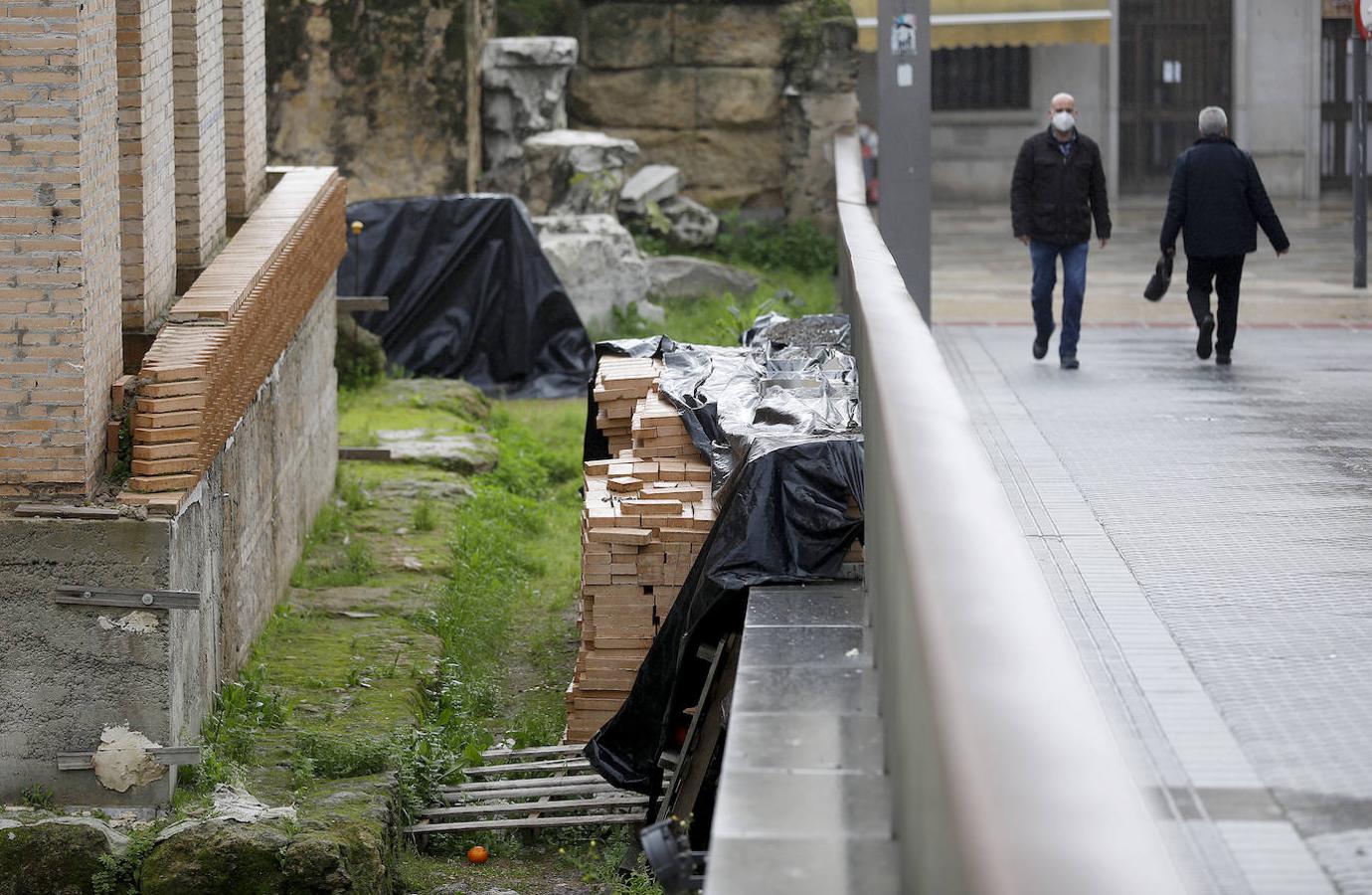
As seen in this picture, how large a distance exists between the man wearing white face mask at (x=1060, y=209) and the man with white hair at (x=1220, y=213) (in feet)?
1.76

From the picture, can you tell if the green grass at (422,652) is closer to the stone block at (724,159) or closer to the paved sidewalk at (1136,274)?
the paved sidewalk at (1136,274)

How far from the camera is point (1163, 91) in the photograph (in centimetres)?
2800

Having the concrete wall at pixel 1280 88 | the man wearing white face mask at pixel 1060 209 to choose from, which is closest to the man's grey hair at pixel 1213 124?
the man wearing white face mask at pixel 1060 209

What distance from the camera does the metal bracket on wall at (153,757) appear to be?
23.0ft

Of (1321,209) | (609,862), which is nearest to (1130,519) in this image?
(609,862)

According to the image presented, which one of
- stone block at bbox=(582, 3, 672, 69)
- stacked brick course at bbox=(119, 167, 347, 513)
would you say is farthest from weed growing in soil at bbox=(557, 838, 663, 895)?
stone block at bbox=(582, 3, 672, 69)

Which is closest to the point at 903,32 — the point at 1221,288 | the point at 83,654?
the point at 1221,288

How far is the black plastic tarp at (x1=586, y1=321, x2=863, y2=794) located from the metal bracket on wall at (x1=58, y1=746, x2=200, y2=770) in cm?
170

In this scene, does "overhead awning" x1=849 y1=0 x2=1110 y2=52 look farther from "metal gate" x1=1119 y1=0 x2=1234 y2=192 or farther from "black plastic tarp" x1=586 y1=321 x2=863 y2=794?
"black plastic tarp" x1=586 y1=321 x2=863 y2=794

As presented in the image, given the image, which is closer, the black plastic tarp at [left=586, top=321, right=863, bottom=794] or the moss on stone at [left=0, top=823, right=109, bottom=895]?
the moss on stone at [left=0, top=823, right=109, bottom=895]

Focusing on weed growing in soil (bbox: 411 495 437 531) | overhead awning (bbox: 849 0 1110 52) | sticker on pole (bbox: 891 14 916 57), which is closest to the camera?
weed growing in soil (bbox: 411 495 437 531)

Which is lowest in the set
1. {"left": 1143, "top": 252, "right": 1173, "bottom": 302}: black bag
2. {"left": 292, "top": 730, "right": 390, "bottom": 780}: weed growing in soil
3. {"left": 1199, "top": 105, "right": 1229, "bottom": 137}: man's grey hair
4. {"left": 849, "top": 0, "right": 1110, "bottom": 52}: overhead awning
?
{"left": 292, "top": 730, "right": 390, "bottom": 780}: weed growing in soil

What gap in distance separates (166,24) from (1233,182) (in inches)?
273

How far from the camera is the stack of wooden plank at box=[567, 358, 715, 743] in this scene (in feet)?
26.8
